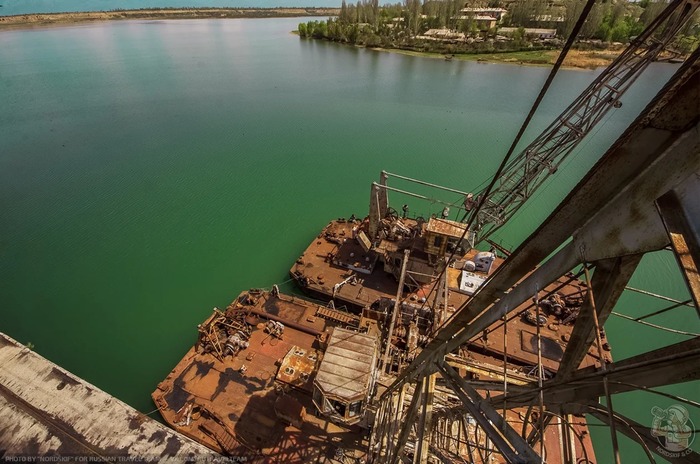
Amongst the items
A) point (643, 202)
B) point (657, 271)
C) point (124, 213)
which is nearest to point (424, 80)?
point (657, 271)

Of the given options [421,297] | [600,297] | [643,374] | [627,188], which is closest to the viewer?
[627,188]

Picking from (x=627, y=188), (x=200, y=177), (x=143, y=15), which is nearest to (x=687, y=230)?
(x=627, y=188)

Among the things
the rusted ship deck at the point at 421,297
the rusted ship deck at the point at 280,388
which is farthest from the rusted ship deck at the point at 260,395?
the rusted ship deck at the point at 421,297

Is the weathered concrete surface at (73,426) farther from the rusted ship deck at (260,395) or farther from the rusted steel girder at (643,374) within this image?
the rusted steel girder at (643,374)

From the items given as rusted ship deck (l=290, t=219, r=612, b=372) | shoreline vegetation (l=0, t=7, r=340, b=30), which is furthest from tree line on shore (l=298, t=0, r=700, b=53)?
shoreline vegetation (l=0, t=7, r=340, b=30)

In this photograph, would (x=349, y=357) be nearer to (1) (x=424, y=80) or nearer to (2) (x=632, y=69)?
(2) (x=632, y=69)

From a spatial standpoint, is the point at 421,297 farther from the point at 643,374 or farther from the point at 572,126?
the point at 643,374
